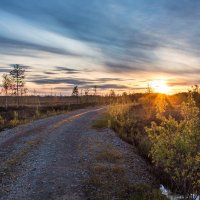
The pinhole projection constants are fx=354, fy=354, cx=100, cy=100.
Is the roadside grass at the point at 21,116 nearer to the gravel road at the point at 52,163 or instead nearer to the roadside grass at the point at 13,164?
the gravel road at the point at 52,163

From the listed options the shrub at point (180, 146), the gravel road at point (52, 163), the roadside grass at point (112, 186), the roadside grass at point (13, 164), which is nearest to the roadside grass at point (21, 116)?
the gravel road at point (52, 163)

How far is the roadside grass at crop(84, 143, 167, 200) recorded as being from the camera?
37.3 ft

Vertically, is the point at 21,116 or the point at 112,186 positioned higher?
the point at 21,116

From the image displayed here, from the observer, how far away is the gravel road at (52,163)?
38.1ft

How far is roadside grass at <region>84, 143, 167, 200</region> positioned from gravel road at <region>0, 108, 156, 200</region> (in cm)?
29

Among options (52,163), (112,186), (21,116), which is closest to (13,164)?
(52,163)

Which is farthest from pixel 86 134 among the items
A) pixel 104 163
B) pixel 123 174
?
pixel 123 174

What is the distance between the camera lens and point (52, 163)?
14836mm

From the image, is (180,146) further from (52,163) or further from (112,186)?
(52,163)

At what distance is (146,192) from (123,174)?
2170 mm

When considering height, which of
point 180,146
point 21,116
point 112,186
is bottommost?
point 112,186

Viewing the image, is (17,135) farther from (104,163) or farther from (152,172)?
(152,172)

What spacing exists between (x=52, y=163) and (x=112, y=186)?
3466 mm

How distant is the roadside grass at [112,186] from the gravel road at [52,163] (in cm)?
29
